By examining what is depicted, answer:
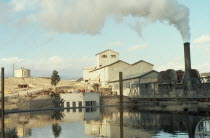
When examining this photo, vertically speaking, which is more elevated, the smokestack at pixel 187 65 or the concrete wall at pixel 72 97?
the smokestack at pixel 187 65

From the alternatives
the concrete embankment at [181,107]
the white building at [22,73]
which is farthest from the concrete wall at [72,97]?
the white building at [22,73]

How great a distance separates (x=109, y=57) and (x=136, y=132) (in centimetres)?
6381

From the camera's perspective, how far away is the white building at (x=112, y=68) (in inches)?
2958

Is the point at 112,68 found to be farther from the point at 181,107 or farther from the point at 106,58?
the point at 181,107

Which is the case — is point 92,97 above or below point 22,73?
below

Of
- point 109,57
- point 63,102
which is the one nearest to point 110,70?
point 109,57

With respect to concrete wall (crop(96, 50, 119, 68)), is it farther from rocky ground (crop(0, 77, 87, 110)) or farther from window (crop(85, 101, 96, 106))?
window (crop(85, 101, 96, 106))

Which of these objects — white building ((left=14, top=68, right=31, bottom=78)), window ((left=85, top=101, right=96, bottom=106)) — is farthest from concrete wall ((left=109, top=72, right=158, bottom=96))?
white building ((left=14, top=68, right=31, bottom=78))

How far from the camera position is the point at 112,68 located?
75250 millimetres

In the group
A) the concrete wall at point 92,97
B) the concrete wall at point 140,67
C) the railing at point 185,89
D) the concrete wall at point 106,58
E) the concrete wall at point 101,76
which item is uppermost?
the concrete wall at point 106,58

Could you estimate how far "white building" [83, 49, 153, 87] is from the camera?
75.1 metres

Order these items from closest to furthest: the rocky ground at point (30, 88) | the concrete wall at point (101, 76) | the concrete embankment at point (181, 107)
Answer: the concrete embankment at point (181, 107)
the rocky ground at point (30, 88)
the concrete wall at point (101, 76)

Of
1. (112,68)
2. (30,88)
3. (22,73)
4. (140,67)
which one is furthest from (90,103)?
(22,73)

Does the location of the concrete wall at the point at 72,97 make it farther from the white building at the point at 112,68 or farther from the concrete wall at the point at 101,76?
the concrete wall at the point at 101,76
